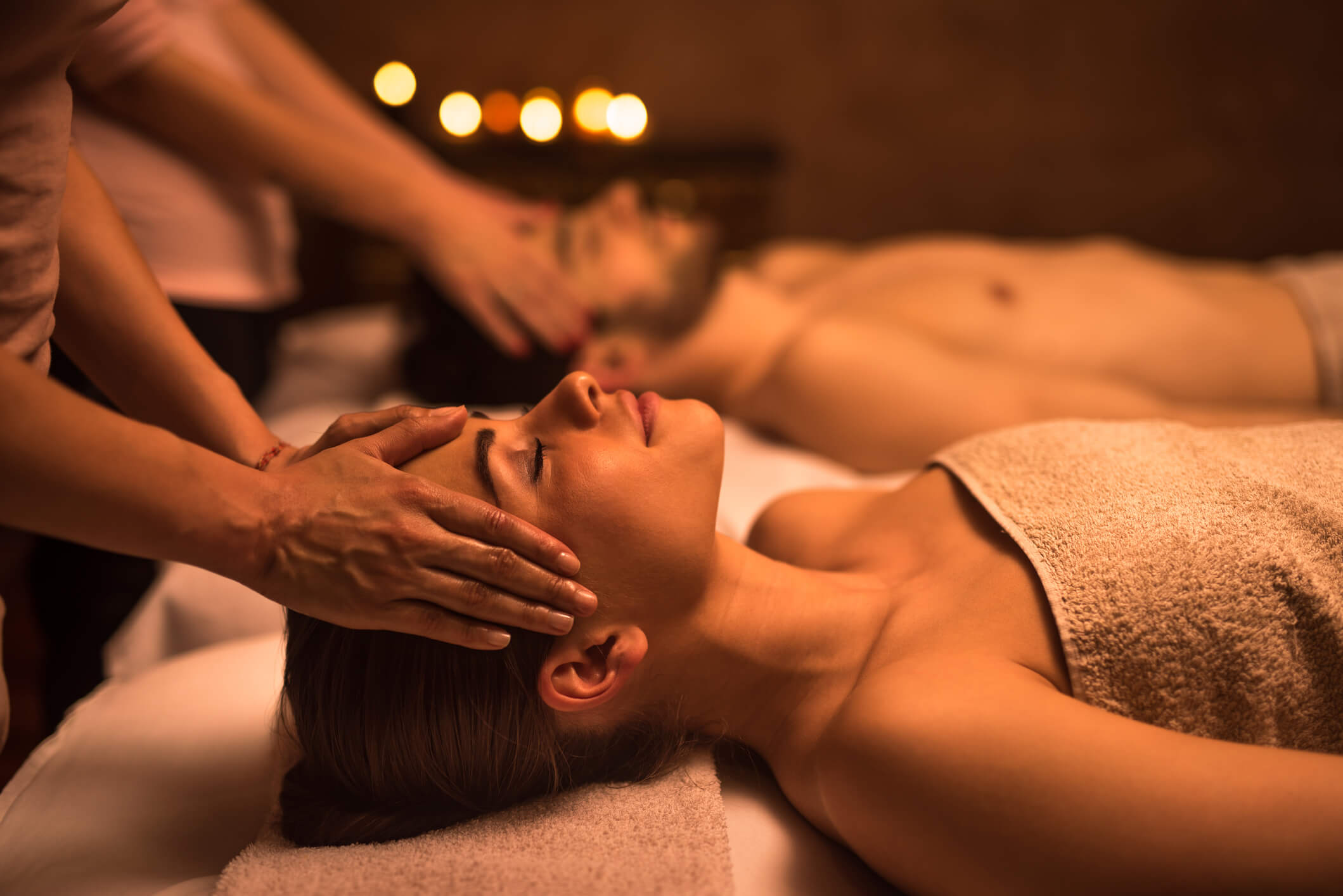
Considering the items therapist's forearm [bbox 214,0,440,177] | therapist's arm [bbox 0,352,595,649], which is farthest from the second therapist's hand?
therapist's forearm [bbox 214,0,440,177]

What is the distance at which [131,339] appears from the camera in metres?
0.97

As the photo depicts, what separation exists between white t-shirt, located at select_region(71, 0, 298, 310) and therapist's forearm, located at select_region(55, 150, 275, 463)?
51 centimetres

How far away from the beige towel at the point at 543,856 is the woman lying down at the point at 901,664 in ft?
0.13

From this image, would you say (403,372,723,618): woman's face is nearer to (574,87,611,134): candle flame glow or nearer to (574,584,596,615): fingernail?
(574,584,596,615): fingernail

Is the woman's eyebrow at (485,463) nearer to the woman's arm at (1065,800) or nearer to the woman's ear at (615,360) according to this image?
the woman's arm at (1065,800)

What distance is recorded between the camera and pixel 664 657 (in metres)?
0.95

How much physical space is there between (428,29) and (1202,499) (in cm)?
282

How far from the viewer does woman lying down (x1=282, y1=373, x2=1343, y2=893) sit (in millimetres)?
768

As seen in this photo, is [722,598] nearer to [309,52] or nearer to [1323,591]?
[1323,591]

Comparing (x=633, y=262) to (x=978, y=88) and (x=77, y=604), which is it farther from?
(x=978, y=88)

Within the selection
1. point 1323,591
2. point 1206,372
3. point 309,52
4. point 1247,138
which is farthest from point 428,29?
point 1323,591

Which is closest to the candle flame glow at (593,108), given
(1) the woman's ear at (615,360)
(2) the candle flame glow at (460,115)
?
(2) the candle flame glow at (460,115)

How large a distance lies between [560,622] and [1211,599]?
2.20 feet

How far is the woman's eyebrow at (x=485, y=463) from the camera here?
88cm
